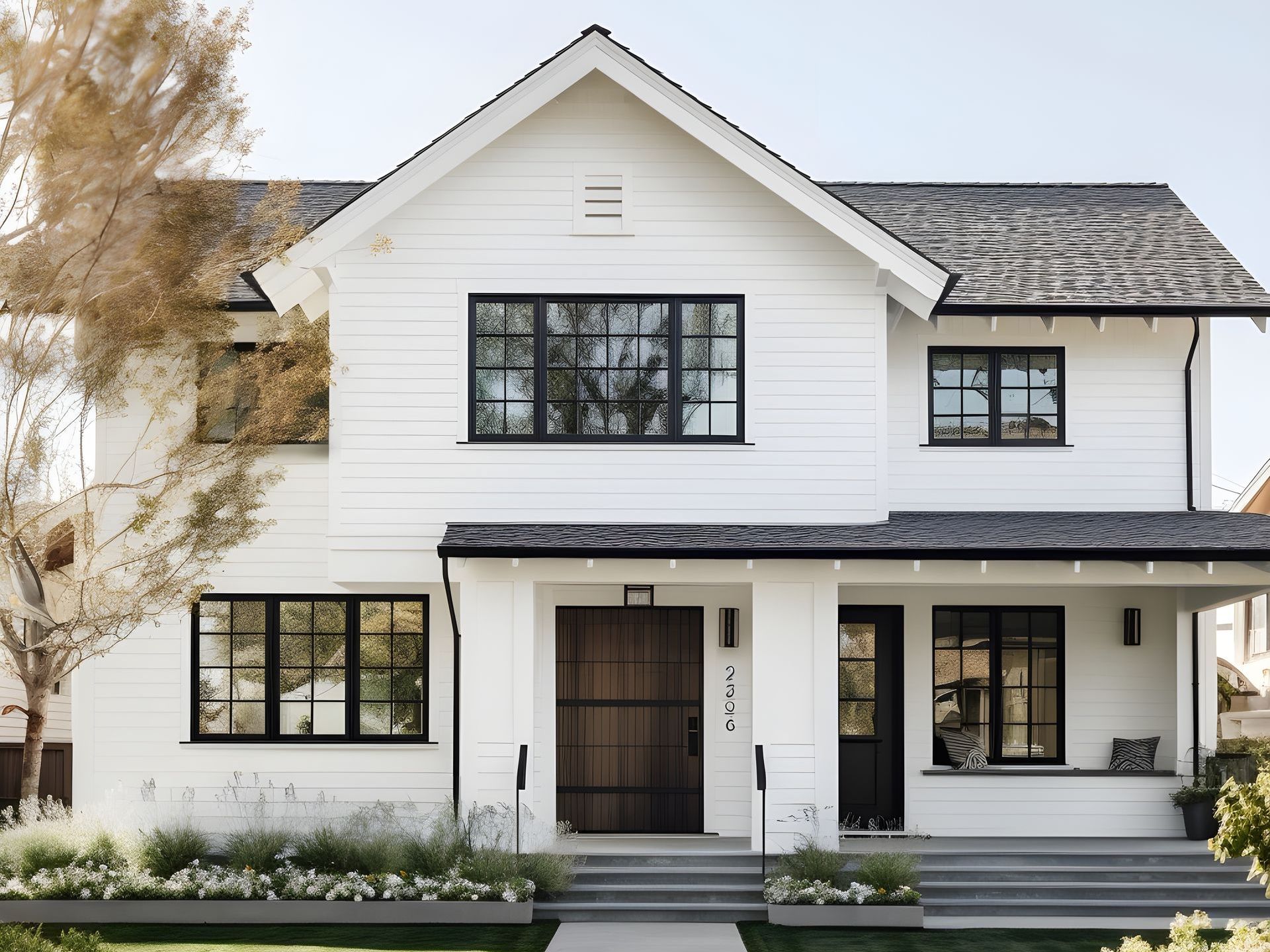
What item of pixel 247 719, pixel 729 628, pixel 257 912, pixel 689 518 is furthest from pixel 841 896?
pixel 247 719

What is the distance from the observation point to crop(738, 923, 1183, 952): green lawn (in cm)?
1039

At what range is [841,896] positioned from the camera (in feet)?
36.7

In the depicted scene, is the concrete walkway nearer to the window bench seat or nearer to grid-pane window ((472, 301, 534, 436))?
the window bench seat

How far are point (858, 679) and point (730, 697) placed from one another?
1533 mm

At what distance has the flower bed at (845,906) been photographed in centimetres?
1109

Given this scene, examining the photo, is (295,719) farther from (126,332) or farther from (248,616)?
(126,332)

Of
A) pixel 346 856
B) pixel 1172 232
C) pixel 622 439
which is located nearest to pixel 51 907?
pixel 346 856

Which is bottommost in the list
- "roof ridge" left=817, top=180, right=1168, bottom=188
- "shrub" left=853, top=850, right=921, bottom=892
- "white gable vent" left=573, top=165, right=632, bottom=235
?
"shrub" left=853, top=850, right=921, bottom=892

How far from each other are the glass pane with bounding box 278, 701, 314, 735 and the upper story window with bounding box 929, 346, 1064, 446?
747cm

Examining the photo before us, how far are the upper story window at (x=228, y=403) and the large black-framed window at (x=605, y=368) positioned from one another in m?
1.88

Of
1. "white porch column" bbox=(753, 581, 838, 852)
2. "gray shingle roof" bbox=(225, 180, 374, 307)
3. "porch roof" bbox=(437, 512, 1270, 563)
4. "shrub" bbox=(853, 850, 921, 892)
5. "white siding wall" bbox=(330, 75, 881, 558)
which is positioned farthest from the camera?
"gray shingle roof" bbox=(225, 180, 374, 307)

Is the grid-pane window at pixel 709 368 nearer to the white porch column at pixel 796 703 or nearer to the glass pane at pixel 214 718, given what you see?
the white porch column at pixel 796 703

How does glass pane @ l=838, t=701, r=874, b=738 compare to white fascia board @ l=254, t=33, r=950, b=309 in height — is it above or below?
below

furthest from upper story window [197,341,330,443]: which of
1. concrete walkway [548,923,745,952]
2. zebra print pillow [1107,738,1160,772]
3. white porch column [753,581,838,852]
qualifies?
zebra print pillow [1107,738,1160,772]
